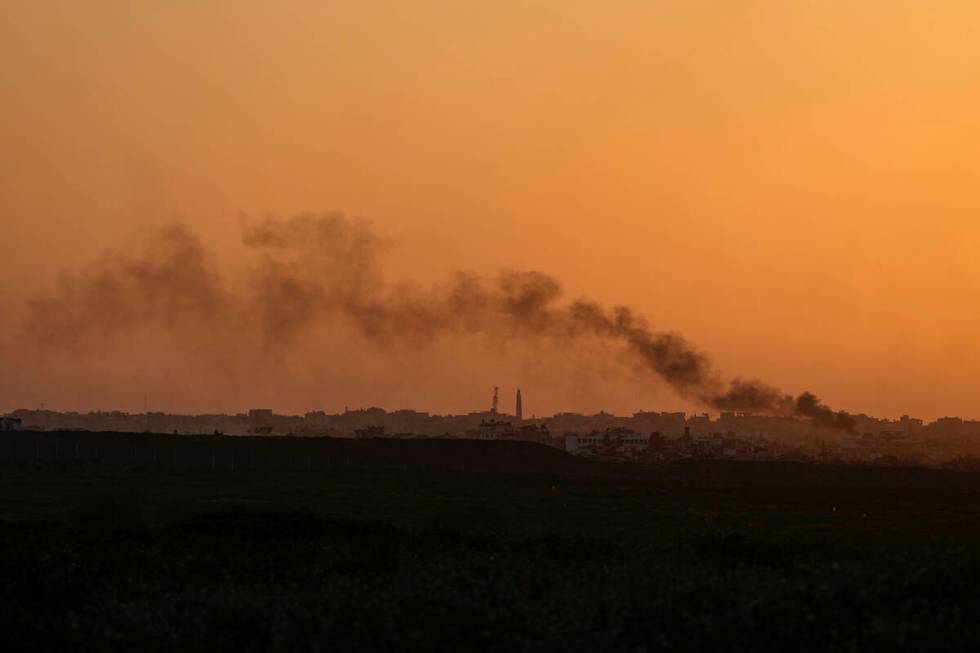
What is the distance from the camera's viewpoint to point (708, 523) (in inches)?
2803

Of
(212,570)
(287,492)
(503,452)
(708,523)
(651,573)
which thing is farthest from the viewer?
(503,452)

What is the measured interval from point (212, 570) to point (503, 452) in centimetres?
12266

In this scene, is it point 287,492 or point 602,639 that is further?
point 287,492

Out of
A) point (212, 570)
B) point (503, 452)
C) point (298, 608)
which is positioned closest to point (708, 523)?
point (212, 570)

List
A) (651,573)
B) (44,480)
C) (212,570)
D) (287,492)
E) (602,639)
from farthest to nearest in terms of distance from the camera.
A: 1. (44,480)
2. (287,492)
3. (212,570)
4. (651,573)
5. (602,639)

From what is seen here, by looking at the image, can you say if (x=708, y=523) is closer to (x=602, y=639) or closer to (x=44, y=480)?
(x=602, y=639)

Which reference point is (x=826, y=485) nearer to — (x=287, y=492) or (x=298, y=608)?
(x=287, y=492)

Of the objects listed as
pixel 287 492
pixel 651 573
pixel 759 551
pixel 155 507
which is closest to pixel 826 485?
pixel 287 492

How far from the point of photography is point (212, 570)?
37.7 m

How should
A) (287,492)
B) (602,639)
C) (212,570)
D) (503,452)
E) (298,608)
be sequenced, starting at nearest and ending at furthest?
(602,639), (298,608), (212,570), (287,492), (503,452)

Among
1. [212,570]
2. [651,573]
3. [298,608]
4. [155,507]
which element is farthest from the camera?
[155,507]

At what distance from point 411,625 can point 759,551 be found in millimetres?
15056

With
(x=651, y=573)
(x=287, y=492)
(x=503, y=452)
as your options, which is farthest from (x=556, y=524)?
(x=503, y=452)

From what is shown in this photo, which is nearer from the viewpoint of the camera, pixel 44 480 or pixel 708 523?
pixel 708 523
